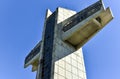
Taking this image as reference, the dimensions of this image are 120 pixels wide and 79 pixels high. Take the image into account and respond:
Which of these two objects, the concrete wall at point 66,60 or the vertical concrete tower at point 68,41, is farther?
the vertical concrete tower at point 68,41

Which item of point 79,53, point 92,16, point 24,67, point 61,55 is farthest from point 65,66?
point 24,67

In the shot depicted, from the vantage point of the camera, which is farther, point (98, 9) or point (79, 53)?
point (79, 53)

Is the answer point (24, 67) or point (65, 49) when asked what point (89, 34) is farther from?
point (24, 67)

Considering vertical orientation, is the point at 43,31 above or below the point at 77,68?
above

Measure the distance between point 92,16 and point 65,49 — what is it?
14.9ft

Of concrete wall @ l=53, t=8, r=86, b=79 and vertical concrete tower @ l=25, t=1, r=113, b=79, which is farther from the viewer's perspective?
vertical concrete tower @ l=25, t=1, r=113, b=79

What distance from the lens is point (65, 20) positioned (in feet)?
104

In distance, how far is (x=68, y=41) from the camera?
98.3 feet

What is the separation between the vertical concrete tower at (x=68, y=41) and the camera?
27062mm

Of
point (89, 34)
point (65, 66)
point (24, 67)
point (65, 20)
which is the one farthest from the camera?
point (24, 67)

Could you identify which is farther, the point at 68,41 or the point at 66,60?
the point at 68,41

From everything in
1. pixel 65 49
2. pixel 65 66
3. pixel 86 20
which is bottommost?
pixel 65 66

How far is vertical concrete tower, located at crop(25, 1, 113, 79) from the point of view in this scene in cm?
2706

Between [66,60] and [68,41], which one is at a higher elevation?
[68,41]
